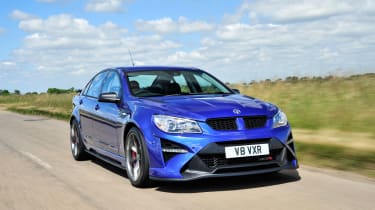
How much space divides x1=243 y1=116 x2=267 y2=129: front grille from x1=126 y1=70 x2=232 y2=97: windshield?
145 centimetres

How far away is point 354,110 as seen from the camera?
1109cm

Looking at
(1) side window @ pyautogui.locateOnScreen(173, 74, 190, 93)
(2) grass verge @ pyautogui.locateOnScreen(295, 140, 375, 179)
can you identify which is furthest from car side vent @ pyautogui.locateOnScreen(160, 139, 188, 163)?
(2) grass verge @ pyautogui.locateOnScreen(295, 140, 375, 179)

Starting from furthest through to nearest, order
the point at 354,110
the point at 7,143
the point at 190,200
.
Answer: the point at 7,143, the point at 354,110, the point at 190,200

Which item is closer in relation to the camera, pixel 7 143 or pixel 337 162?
pixel 337 162

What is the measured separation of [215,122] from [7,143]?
812cm

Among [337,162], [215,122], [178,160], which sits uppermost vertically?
[215,122]

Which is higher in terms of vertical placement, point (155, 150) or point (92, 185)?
point (155, 150)

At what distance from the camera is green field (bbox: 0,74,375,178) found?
7.69m

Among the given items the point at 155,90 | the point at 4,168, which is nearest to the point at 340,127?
the point at 155,90

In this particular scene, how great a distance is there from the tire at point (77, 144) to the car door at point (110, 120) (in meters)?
1.17

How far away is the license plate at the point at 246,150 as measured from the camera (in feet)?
19.3

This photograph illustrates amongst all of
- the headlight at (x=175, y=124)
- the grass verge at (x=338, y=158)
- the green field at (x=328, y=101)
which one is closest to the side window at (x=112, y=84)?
the headlight at (x=175, y=124)

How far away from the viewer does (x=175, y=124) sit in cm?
603

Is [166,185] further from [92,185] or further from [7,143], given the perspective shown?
[7,143]
